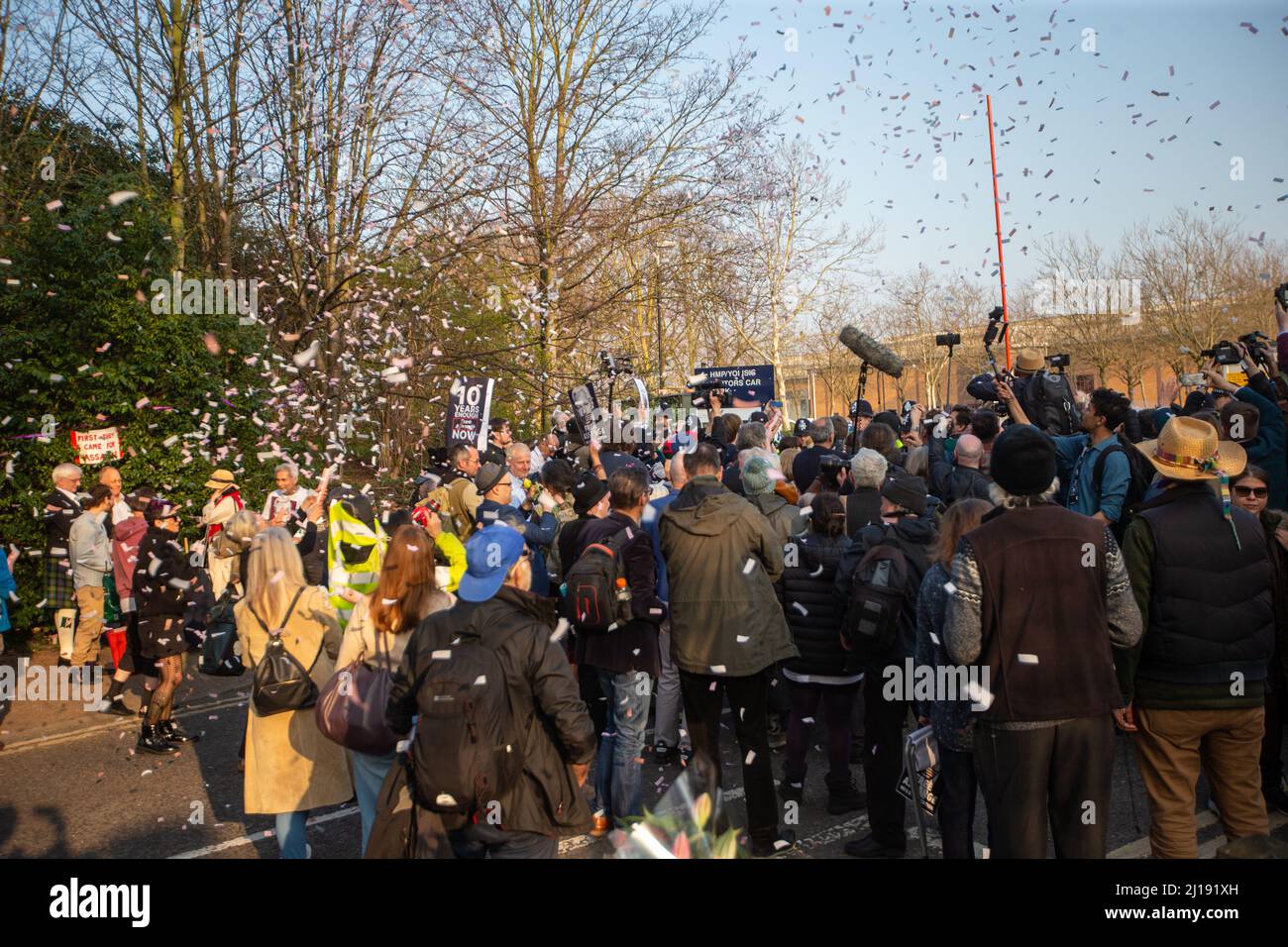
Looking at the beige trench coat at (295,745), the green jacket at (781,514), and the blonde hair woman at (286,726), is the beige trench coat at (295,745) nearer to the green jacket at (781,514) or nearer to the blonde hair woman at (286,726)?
the blonde hair woman at (286,726)

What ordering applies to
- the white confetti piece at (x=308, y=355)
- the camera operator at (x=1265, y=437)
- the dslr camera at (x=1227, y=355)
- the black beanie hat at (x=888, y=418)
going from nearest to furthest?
1. the camera operator at (x=1265, y=437)
2. the dslr camera at (x=1227, y=355)
3. the black beanie hat at (x=888, y=418)
4. the white confetti piece at (x=308, y=355)

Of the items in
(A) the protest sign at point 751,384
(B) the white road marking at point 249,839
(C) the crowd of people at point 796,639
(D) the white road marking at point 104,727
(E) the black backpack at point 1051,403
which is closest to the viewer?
(C) the crowd of people at point 796,639

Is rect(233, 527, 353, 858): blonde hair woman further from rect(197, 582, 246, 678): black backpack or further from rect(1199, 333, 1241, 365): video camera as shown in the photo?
rect(1199, 333, 1241, 365): video camera

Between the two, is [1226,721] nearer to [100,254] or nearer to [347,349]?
[100,254]

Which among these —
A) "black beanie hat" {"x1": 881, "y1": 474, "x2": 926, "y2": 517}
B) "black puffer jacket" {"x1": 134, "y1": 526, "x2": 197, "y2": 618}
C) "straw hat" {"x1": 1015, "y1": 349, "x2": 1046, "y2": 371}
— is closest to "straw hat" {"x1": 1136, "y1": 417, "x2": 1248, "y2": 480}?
"black beanie hat" {"x1": 881, "y1": 474, "x2": 926, "y2": 517}

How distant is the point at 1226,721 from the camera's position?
4.00 m

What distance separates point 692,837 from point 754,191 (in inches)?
714

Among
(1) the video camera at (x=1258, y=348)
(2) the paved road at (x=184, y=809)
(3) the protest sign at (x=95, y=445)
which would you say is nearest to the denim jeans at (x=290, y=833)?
(2) the paved road at (x=184, y=809)

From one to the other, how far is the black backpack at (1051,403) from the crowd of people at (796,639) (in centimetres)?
56

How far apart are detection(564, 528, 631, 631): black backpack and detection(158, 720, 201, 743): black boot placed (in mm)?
4269

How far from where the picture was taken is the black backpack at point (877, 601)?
16.3 feet

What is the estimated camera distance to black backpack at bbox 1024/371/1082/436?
8.32 metres

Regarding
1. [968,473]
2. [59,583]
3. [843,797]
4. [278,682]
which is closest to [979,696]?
[843,797]
